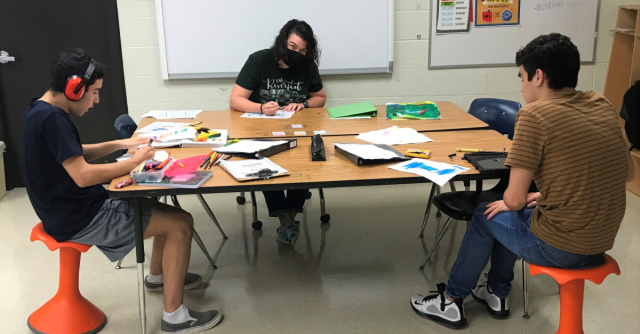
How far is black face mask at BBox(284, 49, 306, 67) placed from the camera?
10.2ft

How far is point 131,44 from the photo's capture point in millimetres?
3693

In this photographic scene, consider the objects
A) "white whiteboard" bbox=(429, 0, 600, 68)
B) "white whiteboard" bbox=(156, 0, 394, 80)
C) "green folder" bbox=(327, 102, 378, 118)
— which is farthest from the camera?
"white whiteboard" bbox=(429, 0, 600, 68)

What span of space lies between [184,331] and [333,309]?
2.07ft

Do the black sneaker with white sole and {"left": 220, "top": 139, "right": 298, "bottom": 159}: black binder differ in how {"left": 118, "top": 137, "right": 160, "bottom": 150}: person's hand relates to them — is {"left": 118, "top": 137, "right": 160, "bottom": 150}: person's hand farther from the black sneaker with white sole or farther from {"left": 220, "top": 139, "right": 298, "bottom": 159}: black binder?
the black sneaker with white sole

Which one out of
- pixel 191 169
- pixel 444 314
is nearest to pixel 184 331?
pixel 191 169

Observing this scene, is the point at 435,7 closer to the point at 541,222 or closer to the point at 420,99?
the point at 420,99

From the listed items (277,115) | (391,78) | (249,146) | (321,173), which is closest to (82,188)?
(249,146)

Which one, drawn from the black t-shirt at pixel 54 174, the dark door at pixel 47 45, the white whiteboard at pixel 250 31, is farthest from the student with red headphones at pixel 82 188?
the dark door at pixel 47 45

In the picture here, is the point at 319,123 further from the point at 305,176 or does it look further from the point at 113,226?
the point at 113,226

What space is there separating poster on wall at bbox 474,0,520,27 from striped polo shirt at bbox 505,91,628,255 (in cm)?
217

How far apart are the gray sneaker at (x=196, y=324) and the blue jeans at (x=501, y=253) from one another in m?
0.98

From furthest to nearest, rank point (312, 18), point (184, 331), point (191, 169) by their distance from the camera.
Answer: point (312, 18) < point (184, 331) < point (191, 169)

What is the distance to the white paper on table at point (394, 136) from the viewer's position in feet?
7.99

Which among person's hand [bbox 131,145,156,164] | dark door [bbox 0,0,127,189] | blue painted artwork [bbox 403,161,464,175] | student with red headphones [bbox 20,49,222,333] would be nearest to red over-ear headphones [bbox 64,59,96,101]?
student with red headphones [bbox 20,49,222,333]
